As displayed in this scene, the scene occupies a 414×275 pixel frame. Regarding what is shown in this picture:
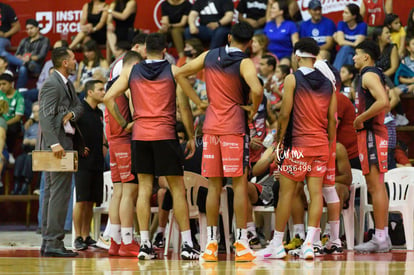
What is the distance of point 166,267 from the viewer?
A: 829 centimetres

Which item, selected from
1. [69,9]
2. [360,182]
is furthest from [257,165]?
[69,9]

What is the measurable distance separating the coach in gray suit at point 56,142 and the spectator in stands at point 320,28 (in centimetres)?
582

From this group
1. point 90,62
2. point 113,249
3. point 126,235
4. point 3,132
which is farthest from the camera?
point 90,62

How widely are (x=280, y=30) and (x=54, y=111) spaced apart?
610 cm

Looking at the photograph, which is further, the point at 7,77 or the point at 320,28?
the point at 7,77

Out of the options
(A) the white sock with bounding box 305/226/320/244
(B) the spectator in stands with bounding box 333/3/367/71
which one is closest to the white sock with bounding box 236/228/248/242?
(A) the white sock with bounding box 305/226/320/244

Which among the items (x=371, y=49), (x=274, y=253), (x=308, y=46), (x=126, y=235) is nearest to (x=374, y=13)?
(x=371, y=49)

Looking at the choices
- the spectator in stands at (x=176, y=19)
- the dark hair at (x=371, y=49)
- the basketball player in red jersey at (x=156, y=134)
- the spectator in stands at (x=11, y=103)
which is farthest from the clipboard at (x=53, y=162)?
the spectator in stands at (x=176, y=19)

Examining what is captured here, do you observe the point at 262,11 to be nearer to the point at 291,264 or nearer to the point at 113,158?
the point at 113,158

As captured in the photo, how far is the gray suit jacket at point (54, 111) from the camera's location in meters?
9.45

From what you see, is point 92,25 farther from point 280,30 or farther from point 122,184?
point 122,184

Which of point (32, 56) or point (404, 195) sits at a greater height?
point (32, 56)

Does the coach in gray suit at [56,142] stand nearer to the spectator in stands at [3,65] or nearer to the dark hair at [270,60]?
the dark hair at [270,60]

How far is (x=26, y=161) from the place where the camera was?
14.4m
